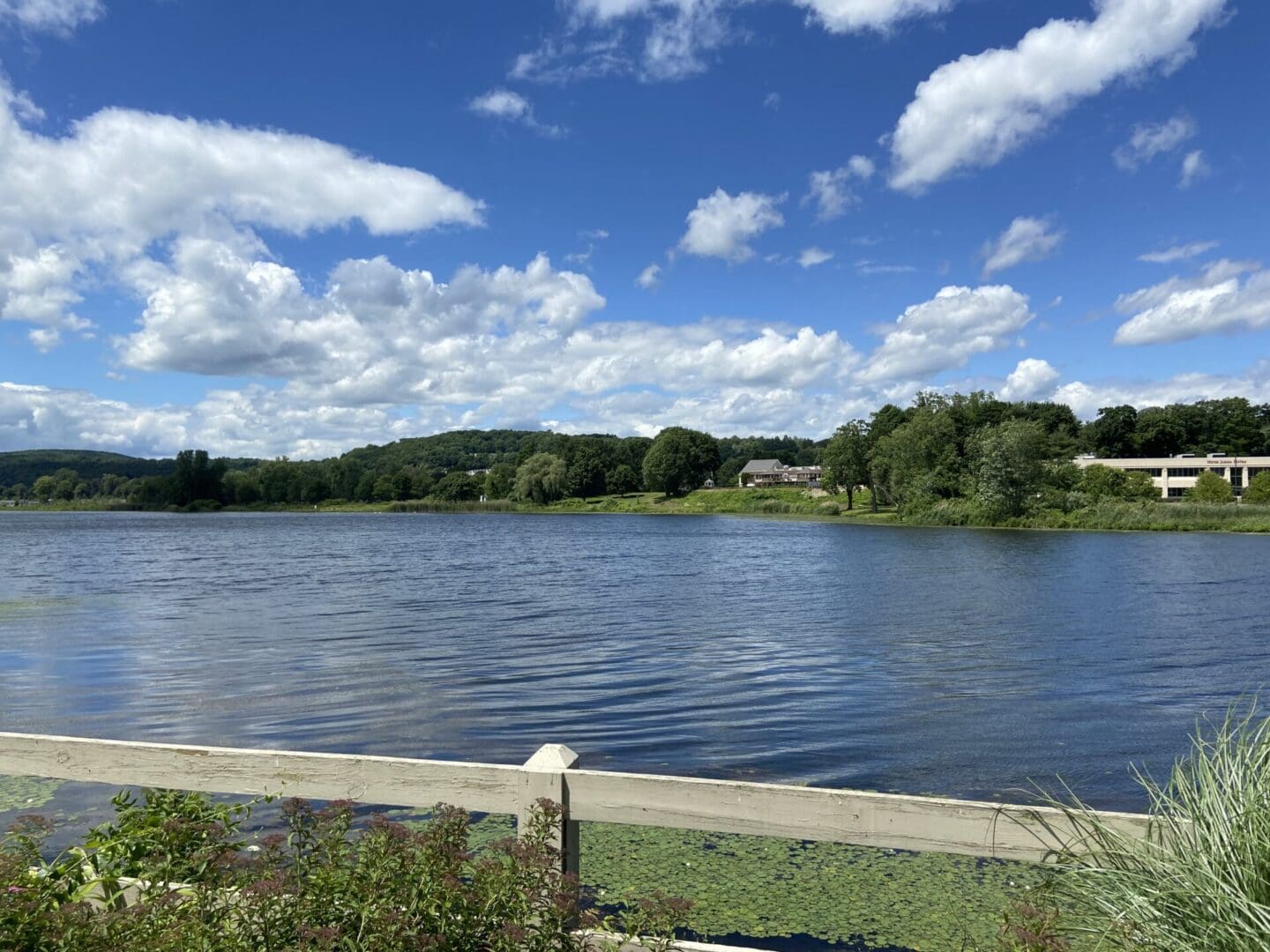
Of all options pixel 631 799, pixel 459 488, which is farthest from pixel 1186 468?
pixel 631 799

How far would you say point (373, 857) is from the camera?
3477 millimetres

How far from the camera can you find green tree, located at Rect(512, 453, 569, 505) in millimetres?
139250

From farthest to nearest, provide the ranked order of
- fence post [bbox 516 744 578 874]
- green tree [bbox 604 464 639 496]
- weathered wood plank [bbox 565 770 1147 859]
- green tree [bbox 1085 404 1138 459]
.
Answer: green tree [bbox 604 464 639 496] → green tree [bbox 1085 404 1138 459] → fence post [bbox 516 744 578 874] → weathered wood plank [bbox 565 770 1147 859]

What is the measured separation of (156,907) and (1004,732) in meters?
11.9

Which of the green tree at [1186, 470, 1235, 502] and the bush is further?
the green tree at [1186, 470, 1235, 502]

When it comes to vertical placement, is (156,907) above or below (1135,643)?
above

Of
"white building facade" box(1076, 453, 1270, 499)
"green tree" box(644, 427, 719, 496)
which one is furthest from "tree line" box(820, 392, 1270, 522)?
"green tree" box(644, 427, 719, 496)

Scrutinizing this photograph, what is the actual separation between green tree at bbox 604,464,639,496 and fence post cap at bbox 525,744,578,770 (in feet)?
A: 488

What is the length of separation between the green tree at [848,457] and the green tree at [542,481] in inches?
1826

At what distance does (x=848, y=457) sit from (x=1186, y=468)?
139ft

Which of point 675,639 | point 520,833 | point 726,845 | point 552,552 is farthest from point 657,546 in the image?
point 520,833

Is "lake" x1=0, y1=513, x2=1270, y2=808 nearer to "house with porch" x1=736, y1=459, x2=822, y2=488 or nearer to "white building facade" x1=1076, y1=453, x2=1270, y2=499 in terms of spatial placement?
"white building facade" x1=1076, y1=453, x2=1270, y2=499

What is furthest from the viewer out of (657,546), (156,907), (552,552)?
(657,546)

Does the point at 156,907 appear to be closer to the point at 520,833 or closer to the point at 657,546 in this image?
the point at 520,833
